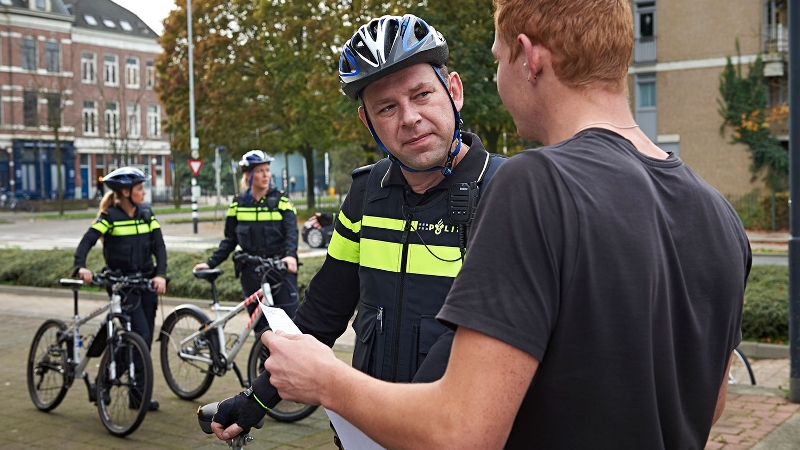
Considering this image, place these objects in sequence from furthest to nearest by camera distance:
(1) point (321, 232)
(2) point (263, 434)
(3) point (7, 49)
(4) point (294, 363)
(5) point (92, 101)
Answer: (5) point (92, 101) < (3) point (7, 49) < (1) point (321, 232) < (2) point (263, 434) < (4) point (294, 363)

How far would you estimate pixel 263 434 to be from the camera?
6.71m

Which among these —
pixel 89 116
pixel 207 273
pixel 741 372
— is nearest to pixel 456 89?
pixel 207 273

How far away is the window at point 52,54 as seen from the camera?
58.7 meters

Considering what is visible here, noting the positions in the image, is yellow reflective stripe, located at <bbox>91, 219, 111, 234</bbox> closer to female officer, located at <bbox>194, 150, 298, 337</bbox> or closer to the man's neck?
female officer, located at <bbox>194, 150, 298, 337</bbox>

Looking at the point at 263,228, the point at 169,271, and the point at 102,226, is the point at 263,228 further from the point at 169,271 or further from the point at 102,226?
the point at 169,271

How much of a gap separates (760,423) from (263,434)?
3.66m

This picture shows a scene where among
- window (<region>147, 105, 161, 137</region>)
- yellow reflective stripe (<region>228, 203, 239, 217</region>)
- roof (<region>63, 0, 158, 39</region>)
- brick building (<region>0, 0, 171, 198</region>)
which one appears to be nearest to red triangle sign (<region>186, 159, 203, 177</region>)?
brick building (<region>0, 0, 171, 198</region>)

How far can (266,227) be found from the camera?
829cm

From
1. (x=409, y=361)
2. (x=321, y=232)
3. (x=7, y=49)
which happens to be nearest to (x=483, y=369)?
(x=409, y=361)

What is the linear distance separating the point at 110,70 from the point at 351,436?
65.7 meters

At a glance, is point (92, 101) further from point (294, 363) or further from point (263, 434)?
point (294, 363)

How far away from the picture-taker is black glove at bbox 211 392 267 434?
2244 millimetres

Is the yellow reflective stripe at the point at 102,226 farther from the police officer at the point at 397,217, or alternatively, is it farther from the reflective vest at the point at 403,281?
the reflective vest at the point at 403,281

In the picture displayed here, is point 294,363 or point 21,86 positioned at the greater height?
point 21,86
